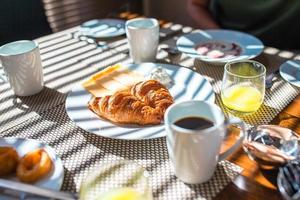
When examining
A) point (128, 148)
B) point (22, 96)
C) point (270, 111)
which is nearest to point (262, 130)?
point (270, 111)

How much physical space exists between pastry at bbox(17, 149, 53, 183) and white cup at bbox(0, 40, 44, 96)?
314mm

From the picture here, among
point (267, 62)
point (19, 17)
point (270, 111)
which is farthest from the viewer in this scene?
point (19, 17)

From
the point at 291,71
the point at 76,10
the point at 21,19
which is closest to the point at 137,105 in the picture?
the point at 291,71

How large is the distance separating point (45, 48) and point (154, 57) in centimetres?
41

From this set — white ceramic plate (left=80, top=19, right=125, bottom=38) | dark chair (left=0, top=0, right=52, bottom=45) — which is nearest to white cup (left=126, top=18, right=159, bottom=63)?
white ceramic plate (left=80, top=19, right=125, bottom=38)

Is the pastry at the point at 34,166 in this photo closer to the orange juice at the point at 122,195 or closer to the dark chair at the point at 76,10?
the orange juice at the point at 122,195

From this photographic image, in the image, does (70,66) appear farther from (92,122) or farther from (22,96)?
(92,122)

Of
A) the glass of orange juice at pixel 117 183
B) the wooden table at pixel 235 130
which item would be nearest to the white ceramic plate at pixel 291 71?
the wooden table at pixel 235 130

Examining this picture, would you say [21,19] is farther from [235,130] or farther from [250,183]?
[250,183]

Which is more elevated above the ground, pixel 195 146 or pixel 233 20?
pixel 195 146

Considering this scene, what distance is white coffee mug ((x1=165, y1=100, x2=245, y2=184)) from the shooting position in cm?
55

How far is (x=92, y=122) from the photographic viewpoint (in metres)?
0.76

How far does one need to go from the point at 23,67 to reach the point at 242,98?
54 cm

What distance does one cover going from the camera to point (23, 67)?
887mm
